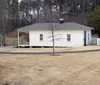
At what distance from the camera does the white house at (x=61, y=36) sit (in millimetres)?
37000

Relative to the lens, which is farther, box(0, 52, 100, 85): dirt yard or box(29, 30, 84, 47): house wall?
box(29, 30, 84, 47): house wall

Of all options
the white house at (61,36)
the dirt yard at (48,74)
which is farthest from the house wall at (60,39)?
the dirt yard at (48,74)

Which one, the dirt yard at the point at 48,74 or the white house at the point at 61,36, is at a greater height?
the white house at the point at 61,36

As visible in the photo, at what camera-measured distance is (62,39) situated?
37.4 metres

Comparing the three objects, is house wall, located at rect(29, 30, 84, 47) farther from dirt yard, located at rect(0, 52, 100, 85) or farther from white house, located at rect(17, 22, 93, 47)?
dirt yard, located at rect(0, 52, 100, 85)

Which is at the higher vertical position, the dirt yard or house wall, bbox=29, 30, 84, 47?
house wall, bbox=29, 30, 84, 47

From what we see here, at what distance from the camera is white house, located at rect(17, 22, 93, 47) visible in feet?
121

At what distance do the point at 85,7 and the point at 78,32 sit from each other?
119 ft

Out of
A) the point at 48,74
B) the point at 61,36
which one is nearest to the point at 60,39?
the point at 61,36

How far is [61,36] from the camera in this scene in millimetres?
37562

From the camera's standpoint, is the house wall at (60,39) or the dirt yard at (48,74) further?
the house wall at (60,39)

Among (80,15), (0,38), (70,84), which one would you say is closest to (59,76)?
(70,84)

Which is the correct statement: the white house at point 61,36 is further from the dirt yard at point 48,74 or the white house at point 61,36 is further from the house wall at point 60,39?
the dirt yard at point 48,74

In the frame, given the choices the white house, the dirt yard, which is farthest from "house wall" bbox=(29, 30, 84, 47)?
the dirt yard
